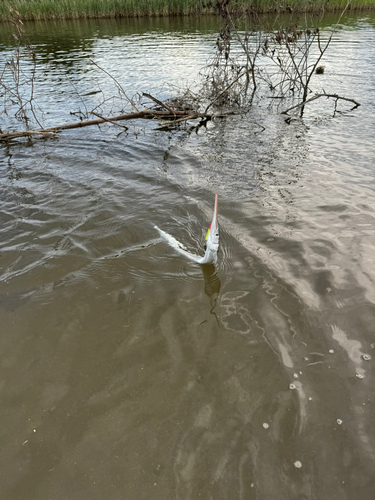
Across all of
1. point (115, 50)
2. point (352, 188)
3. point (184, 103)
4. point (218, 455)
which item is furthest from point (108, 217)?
point (115, 50)

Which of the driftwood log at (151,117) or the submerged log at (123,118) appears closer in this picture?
the submerged log at (123,118)

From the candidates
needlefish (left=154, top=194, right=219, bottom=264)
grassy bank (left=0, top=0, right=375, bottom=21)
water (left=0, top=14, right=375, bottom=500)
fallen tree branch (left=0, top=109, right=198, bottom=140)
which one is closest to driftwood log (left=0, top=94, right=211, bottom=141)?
fallen tree branch (left=0, top=109, right=198, bottom=140)

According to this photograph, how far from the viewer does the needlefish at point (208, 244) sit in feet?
10.7

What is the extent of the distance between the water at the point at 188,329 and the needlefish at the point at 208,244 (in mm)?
112

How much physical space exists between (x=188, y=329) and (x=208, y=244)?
0.91 metres

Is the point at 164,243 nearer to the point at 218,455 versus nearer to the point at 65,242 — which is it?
the point at 65,242

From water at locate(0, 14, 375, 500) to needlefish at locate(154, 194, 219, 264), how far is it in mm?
112

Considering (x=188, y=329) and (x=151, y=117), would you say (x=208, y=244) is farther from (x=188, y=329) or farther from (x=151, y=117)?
(x=151, y=117)

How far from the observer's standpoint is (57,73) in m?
14.3

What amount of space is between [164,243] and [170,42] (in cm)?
2037

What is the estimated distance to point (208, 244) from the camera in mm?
3439

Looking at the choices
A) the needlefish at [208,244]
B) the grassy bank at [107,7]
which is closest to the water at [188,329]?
the needlefish at [208,244]

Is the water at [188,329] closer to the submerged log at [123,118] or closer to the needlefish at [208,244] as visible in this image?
the needlefish at [208,244]

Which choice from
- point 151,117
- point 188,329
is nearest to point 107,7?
point 151,117
